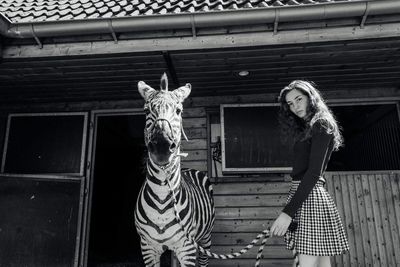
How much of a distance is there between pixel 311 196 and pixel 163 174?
1.16 meters

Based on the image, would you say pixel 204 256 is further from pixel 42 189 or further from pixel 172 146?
pixel 42 189

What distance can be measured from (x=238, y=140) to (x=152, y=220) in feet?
7.42

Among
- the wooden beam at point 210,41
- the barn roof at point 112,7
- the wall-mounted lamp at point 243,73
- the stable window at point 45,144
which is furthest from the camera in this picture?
the stable window at point 45,144

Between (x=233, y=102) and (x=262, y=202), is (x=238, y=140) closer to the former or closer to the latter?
(x=233, y=102)

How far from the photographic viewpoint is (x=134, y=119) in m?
7.27

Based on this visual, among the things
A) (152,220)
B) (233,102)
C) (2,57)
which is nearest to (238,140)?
(233,102)

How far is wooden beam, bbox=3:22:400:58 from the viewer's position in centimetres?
315

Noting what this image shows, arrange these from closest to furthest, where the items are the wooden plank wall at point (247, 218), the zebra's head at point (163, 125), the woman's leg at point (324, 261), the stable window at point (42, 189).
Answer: the woman's leg at point (324, 261) < the zebra's head at point (163, 125) < the stable window at point (42, 189) < the wooden plank wall at point (247, 218)

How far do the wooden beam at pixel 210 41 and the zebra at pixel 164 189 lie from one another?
1.74 feet

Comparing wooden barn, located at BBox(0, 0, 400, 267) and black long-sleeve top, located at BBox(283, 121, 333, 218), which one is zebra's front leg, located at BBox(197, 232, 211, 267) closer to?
wooden barn, located at BBox(0, 0, 400, 267)

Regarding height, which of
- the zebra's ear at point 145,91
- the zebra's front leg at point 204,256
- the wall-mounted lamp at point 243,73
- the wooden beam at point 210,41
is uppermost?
the wall-mounted lamp at point 243,73

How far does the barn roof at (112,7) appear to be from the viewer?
10.9 ft

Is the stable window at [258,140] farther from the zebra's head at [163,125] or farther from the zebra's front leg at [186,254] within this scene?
the zebra's head at [163,125]

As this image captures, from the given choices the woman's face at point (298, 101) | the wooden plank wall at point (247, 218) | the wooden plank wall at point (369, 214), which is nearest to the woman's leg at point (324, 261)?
the woman's face at point (298, 101)
